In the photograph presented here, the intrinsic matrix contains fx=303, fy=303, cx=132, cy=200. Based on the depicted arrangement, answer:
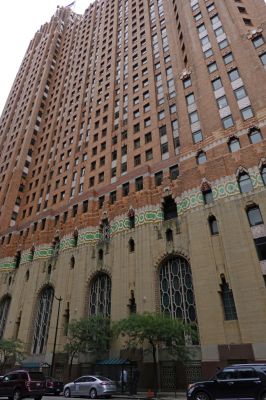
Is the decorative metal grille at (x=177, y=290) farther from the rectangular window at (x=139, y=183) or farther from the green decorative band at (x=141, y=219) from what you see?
the rectangular window at (x=139, y=183)

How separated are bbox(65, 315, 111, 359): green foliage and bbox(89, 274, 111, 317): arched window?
12.0 feet

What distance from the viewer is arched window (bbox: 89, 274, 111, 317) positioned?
110ft

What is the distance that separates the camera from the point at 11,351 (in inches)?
1372

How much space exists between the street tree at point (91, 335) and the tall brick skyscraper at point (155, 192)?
225cm

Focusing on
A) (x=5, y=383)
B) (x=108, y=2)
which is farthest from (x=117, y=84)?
(x=5, y=383)

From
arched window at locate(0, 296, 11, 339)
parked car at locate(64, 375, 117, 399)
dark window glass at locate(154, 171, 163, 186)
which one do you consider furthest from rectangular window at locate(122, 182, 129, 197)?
arched window at locate(0, 296, 11, 339)

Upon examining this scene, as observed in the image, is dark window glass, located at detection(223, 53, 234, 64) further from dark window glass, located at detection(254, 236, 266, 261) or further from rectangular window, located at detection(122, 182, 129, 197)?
dark window glass, located at detection(254, 236, 266, 261)

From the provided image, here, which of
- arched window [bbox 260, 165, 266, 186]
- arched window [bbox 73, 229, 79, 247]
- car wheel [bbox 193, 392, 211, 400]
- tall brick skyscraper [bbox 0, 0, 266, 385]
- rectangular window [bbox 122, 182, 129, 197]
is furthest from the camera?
arched window [bbox 73, 229, 79, 247]

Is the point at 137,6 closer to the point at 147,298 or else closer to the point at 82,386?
the point at 147,298

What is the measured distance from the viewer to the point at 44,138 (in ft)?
220

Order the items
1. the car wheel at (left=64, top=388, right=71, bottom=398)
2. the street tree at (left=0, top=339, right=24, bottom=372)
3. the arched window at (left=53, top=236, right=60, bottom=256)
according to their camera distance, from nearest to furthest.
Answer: the car wheel at (left=64, top=388, right=71, bottom=398)
the street tree at (left=0, top=339, right=24, bottom=372)
the arched window at (left=53, top=236, right=60, bottom=256)

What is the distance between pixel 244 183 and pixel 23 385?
76.7 ft

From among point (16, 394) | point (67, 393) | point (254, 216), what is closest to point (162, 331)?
point (67, 393)

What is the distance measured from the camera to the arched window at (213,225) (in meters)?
27.9
